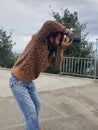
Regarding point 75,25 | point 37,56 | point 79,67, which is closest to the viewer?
point 37,56

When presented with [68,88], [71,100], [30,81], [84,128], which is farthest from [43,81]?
[30,81]

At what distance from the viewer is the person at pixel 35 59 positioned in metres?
4.43

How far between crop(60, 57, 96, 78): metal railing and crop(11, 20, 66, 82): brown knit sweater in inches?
273

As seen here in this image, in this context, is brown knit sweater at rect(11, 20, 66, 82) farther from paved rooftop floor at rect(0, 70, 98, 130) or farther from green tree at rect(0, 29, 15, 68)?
green tree at rect(0, 29, 15, 68)

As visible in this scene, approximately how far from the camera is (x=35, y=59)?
4488mm

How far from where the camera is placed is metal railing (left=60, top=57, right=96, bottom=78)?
456 inches

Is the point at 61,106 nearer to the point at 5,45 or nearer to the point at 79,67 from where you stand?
the point at 79,67

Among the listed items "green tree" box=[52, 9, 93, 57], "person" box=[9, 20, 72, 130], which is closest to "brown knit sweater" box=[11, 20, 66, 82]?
"person" box=[9, 20, 72, 130]

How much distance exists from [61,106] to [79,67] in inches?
192

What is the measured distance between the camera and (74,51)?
47.4 ft

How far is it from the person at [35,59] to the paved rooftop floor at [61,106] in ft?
4.79

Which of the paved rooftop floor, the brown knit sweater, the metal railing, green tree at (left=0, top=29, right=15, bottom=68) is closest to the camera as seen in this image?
the brown knit sweater

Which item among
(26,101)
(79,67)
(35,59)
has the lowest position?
(26,101)

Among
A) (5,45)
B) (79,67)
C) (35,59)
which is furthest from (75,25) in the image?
(35,59)
